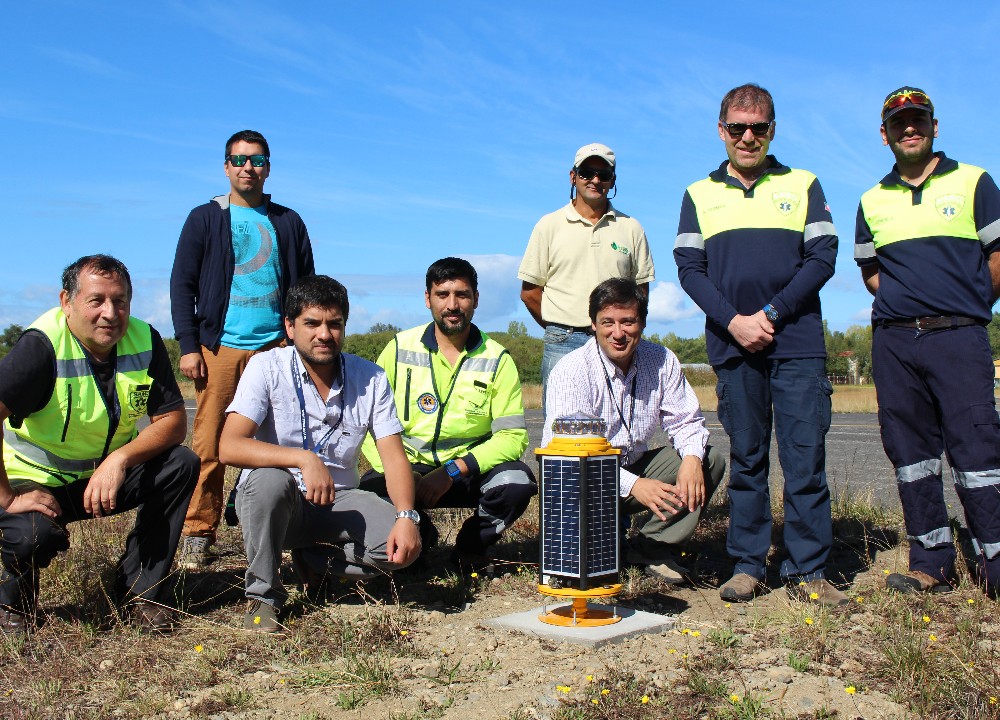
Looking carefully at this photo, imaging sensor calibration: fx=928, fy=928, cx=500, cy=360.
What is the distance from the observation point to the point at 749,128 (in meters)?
4.79

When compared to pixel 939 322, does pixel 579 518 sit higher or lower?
lower

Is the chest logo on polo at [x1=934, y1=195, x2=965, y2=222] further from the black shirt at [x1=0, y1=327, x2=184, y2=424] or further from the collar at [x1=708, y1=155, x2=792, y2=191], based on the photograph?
the black shirt at [x1=0, y1=327, x2=184, y2=424]

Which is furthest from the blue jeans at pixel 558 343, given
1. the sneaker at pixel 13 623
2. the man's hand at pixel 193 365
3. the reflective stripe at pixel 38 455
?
the sneaker at pixel 13 623

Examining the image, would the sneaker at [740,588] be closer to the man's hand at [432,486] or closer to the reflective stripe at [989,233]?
the man's hand at [432,486]

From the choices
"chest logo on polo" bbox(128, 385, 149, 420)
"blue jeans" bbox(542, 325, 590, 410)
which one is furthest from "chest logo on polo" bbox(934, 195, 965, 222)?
"chest logo on polo" bbox(128, 385, 149, 420)

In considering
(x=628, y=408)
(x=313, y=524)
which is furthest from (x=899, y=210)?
(x=313, y=524)

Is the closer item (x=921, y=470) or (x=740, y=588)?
(x=740, y=588)

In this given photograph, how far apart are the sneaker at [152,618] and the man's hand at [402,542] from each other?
1.08 meters

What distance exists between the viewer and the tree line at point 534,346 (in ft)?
150

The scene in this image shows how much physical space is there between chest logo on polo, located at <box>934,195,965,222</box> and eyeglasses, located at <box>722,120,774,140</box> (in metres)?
1.00

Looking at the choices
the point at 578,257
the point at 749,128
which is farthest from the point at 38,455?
the point at 749,128

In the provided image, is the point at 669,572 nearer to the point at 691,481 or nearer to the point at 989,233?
the point at 691,481

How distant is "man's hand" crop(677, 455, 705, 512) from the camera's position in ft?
15.3

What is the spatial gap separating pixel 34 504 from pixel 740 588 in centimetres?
343
